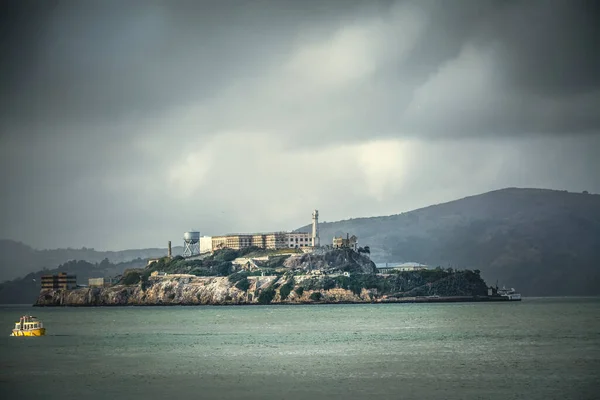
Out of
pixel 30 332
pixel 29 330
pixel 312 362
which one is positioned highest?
pixel 29 330

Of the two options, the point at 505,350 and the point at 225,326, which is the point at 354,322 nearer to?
the point at 225,326

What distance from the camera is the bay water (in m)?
81.4

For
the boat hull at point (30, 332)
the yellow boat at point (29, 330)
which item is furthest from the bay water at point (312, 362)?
the yellow boat at point (29, 330)

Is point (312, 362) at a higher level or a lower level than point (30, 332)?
lower

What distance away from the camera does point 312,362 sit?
104 m

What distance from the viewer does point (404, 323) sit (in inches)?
6978

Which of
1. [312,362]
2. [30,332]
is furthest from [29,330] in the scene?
[312,362]

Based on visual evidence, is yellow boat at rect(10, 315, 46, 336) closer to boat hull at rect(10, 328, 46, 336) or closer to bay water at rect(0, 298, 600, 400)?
boat hull at rect(10, 328, 46, 336)

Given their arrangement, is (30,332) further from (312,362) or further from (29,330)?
(312,362)

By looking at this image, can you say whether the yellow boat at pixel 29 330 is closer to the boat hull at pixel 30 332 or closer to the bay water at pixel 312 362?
the boat hull at pixel 30 332

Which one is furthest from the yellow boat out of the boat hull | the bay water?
the bay water

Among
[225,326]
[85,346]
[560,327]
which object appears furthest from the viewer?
[225,326]

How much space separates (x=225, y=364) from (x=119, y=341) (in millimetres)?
43115

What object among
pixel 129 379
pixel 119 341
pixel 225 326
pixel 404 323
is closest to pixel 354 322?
pixel 404 323
